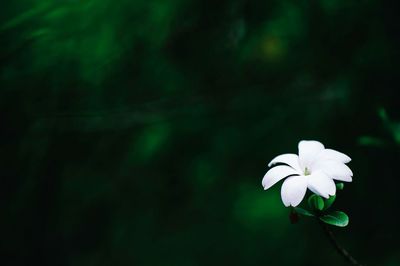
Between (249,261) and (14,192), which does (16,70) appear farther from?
(249,261)

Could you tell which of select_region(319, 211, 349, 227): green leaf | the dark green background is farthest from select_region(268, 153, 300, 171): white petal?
the dark green background

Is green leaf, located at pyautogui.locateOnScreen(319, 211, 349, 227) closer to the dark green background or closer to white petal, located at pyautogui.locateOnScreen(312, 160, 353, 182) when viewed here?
white petal, located at pyautogui.locateOnScreen(312, 160, 353, 182)

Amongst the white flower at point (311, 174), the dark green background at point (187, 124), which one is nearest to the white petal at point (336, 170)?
the white flower at point (311, 174)

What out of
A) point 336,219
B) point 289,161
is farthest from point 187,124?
point 336,219

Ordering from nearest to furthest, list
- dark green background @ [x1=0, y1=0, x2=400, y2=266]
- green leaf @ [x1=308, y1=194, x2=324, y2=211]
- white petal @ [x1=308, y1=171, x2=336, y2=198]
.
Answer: white petal @ [x1=308, y1=171, x2=336, y2=198] → green leaf @ [x1=308, y1=194, x2=324, y2=211] → dark green background @ [x1=0, y1=0, x2=400, y2=266]

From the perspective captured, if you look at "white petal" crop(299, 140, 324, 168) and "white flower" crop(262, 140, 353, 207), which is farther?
"white petal" crop(299, 140, 324, 168)

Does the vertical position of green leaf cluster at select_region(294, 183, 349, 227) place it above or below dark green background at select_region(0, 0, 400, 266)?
below

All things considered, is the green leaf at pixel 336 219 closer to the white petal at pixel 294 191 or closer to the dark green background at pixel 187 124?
the white petal at pixel 294 191
